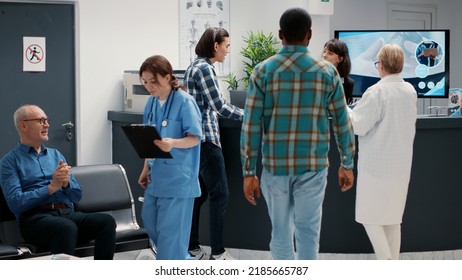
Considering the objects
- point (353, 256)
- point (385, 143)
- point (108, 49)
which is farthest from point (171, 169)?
Result: point (108, 49)

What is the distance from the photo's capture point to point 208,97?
172 inches

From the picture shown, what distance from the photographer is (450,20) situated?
9.48m

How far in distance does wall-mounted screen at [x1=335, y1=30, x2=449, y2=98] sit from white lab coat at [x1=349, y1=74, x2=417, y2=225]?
1.96 meters

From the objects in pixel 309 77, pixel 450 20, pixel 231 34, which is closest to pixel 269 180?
pixel 309 77

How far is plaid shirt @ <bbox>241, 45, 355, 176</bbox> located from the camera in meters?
3.02

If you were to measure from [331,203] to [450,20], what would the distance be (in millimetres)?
5577

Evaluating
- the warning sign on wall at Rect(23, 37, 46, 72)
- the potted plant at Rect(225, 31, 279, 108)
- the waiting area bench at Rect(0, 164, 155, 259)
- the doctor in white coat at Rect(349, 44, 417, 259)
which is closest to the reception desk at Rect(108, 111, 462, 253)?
the doctor in white coat at Rect(349, 44, 417, 259)

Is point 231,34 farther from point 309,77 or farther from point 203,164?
point 309,77

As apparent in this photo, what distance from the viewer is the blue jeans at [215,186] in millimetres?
4473

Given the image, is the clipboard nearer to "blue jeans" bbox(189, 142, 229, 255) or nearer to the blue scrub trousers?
the blue scrub trousers

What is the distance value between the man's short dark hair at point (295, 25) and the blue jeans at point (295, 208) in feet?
1.83

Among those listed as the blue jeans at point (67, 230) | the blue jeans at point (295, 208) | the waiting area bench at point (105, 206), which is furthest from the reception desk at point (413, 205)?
the blue jeans at point (295, 208)

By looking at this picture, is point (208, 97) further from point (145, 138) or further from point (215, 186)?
point (145, 138)

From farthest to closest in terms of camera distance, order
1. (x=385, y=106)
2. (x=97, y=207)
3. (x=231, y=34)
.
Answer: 1. (x=231, y=34)
2. (x=97, y=207)
3. (x=385, y=106)
